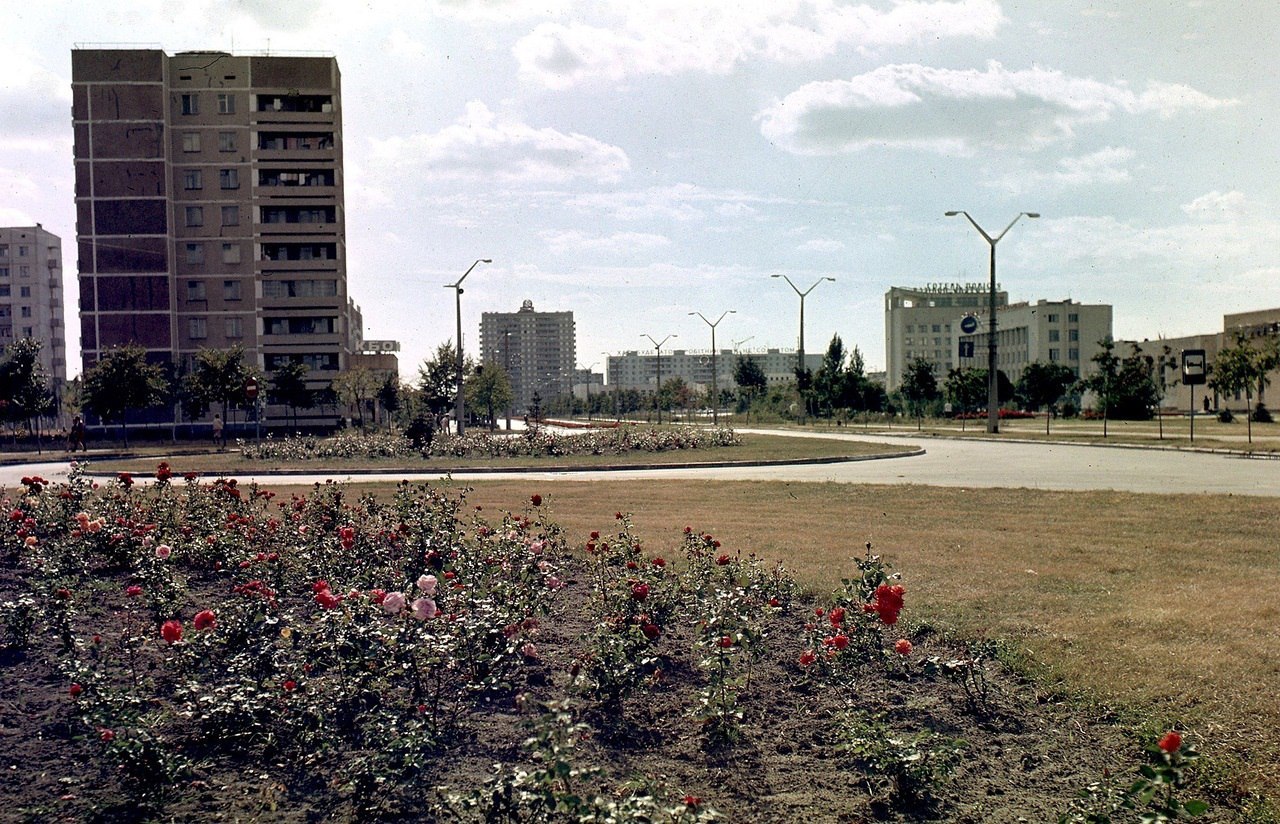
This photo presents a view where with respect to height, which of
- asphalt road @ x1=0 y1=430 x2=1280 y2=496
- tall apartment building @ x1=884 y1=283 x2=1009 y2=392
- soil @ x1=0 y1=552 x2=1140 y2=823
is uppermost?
tall apartment building @ x1=884 y1=283 x2=1009 y2=392

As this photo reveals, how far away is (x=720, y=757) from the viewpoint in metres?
4.78

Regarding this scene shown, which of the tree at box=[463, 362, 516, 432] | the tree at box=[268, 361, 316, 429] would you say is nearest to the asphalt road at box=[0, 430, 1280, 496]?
the tree at box=[268, 361, 316, 429]

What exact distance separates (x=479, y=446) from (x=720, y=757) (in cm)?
3093

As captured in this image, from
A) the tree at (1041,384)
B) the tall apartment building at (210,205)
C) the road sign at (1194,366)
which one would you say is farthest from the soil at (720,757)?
the tree at (1041,384)

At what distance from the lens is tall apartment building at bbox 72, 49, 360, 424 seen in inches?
2793

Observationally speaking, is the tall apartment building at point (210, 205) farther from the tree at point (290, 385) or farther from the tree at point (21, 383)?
the tree at point (21, 383)

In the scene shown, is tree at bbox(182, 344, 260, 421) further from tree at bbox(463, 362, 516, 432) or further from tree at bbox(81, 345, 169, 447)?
tree at bbox(463, 362, 516, 432)

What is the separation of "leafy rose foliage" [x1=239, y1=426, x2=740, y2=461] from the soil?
28.1 metres

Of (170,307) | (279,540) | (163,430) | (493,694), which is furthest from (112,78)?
(493,694)

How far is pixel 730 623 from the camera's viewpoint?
582cm

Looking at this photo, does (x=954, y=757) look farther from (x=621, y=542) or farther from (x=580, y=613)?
(x=621, y=542)

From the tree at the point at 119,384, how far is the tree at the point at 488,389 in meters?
24.0

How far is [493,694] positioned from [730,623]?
143 cm

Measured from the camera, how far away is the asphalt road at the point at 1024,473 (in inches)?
786
